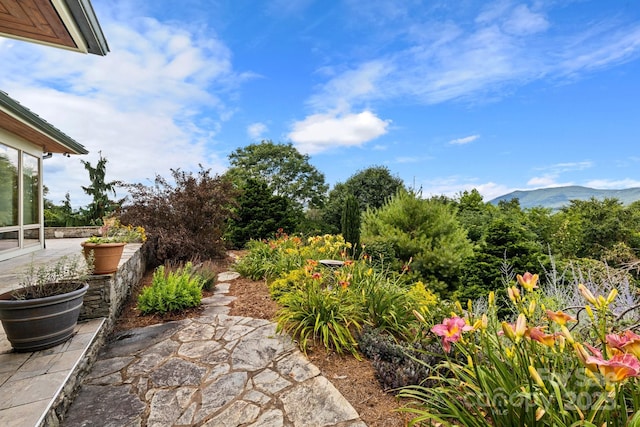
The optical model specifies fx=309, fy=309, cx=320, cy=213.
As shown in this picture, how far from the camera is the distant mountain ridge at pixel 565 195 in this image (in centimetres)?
1147

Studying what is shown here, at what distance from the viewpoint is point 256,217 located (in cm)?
1078

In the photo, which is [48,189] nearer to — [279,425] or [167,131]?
[167,131]

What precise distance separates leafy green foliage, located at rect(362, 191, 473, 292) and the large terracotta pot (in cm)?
606

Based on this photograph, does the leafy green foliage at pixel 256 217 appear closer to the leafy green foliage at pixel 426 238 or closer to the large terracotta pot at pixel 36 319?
the leafy green foliage at pixel 426 238

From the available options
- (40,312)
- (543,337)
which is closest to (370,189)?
(40,312)

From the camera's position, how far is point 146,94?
20.6 ft

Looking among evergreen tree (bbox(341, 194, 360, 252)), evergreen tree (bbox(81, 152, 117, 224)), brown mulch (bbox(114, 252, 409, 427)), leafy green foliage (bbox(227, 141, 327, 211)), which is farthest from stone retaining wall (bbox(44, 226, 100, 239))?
leafy green foliage (bbox(227, 141, 327, 211))

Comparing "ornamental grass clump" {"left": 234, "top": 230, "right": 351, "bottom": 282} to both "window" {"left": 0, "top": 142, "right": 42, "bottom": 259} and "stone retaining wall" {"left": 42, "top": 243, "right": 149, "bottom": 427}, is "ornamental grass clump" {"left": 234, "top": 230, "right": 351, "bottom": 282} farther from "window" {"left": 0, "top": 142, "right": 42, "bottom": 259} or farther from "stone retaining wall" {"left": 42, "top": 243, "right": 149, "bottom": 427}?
"window" {"left": 0, "top": 142, "right": 42, "bottom": 259}

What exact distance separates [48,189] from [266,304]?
442 inches

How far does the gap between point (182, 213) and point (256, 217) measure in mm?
3650

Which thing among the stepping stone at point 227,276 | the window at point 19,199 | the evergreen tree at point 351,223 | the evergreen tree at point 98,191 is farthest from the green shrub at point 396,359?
the evergreen tree at point 98,191

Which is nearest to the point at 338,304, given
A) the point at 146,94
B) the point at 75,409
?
the point at 75,409

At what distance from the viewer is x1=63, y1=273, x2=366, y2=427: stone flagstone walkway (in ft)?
6.84

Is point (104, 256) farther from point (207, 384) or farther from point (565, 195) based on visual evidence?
point (565, 195)
